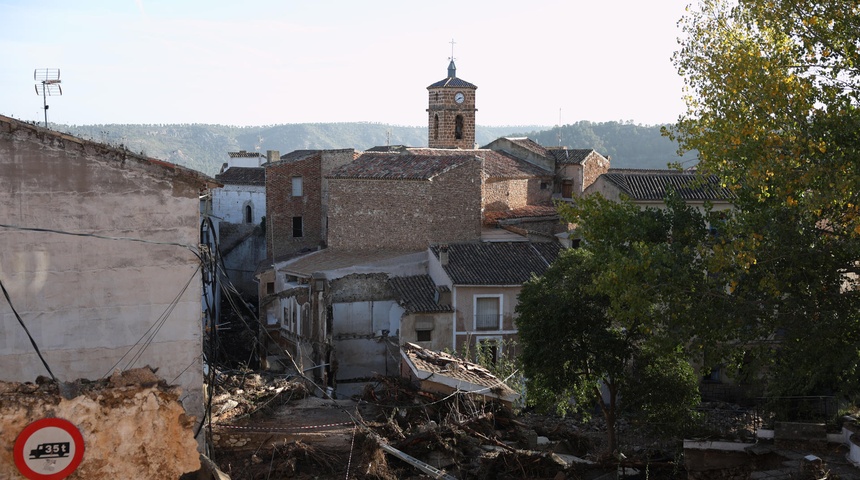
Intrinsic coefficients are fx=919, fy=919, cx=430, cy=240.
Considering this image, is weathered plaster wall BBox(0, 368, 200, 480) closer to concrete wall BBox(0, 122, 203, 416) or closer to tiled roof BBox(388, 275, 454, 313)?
concrete wall BBox(0, 122, 203, 416)

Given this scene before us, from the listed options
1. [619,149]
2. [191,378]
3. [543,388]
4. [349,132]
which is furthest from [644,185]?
[349,132]

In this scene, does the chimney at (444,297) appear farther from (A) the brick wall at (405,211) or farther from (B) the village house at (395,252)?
(A) the brick wall at (405,211)

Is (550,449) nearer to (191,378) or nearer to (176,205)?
(191,378)

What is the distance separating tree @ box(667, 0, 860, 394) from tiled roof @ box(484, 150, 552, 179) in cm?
2177

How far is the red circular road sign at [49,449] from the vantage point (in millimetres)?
9047

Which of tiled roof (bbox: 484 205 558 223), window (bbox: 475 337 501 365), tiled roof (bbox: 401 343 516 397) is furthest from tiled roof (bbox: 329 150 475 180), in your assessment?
tiled roof (bbox: 401 343 516 397)

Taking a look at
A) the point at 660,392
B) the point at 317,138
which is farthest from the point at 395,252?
the point at 317,138

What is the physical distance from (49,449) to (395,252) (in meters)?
21.4

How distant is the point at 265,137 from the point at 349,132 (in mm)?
21921

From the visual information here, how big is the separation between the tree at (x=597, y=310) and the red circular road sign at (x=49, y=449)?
365 inches

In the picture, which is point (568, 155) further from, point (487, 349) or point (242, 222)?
point (487, 349)

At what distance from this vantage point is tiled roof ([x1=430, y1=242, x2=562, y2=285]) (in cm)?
2706

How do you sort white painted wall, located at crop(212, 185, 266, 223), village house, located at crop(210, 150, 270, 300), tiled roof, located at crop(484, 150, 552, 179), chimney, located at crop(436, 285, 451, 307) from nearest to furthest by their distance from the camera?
chimney, located at crop(436, 285, 451, 307) → tiled roof, located at crop(484, 150, 552, 179) → village house, located at crop(210, 150, 270, 300) → white painted wall, located at crop(212, 185, 266, 223)

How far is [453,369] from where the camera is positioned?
1961 cm
